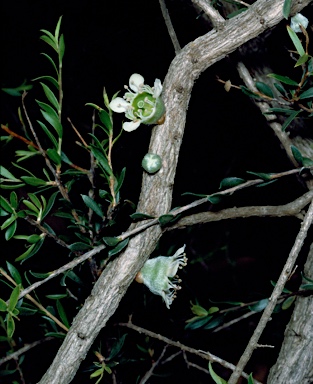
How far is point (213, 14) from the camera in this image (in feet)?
2.90

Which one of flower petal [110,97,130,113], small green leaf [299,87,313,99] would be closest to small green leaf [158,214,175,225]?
flower petal [110,97,130,113]

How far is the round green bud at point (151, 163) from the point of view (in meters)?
0.86

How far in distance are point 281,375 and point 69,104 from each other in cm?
106

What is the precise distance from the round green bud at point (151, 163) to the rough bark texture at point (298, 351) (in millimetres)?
424

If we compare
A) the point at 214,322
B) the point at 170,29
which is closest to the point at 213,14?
the point at 170,29

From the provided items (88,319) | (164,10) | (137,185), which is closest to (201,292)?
(137,185)

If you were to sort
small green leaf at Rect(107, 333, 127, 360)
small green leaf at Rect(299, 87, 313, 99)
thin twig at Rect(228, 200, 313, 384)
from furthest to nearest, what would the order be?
small green leaf at Rect(107, 333, 127, 360)
small green leaf at Rect(299, 87, 313, 99)
thin twig at Rect(228, 200, 313, 384)

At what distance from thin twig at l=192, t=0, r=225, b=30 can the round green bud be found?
0.26 metres

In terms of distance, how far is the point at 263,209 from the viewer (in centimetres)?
97

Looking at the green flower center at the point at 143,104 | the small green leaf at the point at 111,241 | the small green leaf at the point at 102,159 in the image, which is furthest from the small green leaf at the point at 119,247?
the green flower center at the point at 143,104

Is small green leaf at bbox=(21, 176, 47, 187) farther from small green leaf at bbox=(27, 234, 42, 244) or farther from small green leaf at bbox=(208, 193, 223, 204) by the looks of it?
small green leaf at bbox=(208, 193, 223, 204)

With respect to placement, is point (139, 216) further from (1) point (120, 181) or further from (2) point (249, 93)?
(2) point (249, 93)

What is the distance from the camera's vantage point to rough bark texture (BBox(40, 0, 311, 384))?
2.82 ft

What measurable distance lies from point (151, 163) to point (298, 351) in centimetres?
50
